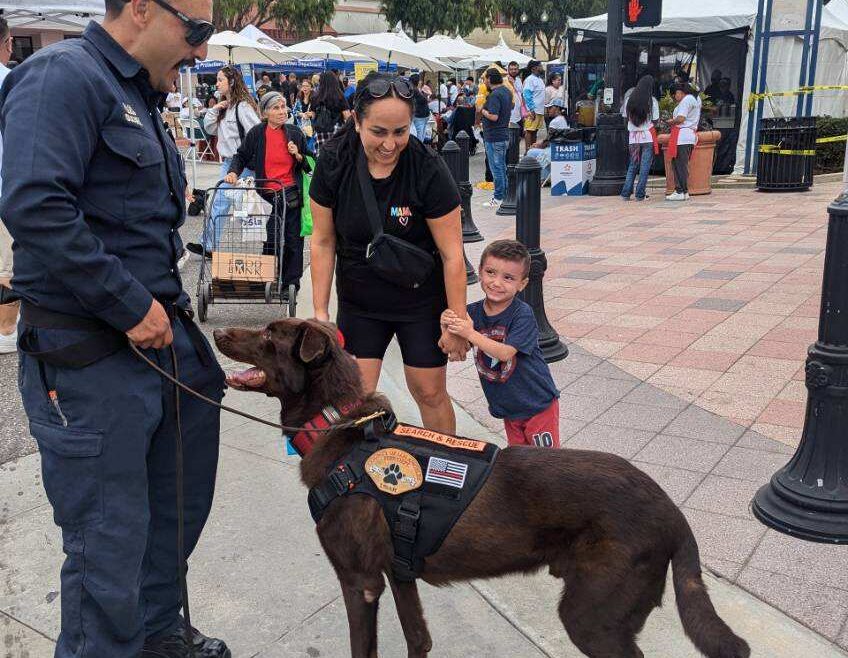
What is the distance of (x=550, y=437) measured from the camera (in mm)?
3562

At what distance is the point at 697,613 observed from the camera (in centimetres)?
232

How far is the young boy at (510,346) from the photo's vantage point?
3379 mm

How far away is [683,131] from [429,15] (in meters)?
37.2

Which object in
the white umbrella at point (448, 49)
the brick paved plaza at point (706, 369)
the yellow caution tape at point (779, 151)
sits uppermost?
the white umbrella at point (448, 49)

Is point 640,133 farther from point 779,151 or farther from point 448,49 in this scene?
point 448,49

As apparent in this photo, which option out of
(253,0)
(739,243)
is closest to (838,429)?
(739,243)

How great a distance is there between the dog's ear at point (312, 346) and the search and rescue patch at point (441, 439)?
345 millimetres

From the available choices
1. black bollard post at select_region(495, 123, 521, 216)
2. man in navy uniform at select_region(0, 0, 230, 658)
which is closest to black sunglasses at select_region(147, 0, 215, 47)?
man in navy uniform at select_region(0, 0, 230, 658)

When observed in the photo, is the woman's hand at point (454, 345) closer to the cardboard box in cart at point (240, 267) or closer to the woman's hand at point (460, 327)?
the woman's hand at point (460, 327)

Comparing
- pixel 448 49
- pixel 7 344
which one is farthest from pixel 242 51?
pixel 7 344

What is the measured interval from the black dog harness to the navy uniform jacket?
773 millimetres

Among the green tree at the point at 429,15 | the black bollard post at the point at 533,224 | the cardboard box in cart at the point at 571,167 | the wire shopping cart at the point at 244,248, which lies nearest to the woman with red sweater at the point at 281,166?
the wire shopping cart at the point at 244,248

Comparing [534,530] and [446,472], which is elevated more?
[446,472]

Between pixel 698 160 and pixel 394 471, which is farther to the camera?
pixel 698 160
